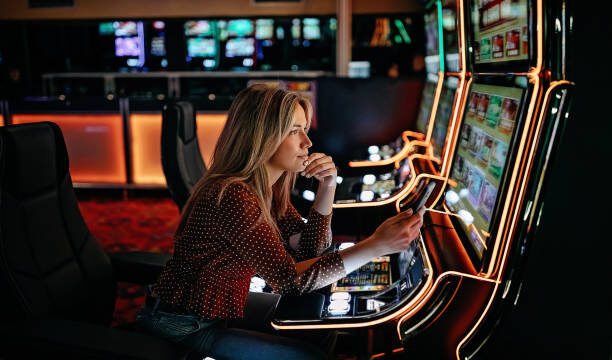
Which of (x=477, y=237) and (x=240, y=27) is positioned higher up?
(x=240, y=27)

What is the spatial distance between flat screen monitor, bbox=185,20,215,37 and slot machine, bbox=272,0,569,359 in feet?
18.0

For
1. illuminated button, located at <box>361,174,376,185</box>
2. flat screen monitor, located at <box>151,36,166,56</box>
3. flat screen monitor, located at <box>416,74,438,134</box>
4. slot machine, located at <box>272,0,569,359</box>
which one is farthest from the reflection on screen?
flat screen monitor, located at <box>151,36,166,56</box>

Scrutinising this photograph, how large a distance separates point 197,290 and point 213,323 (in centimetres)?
9

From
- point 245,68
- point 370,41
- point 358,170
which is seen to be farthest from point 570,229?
point 245,68

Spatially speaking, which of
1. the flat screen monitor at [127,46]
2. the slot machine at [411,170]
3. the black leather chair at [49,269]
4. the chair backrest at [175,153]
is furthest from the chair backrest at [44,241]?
the flat screen monitor at [127,46]

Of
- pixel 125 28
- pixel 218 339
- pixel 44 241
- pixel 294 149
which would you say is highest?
pixel 125 28

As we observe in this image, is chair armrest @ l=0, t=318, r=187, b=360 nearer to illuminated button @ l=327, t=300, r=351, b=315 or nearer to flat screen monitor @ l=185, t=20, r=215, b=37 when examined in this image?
illuminated button @ l=327, t=300, r=351, b=315

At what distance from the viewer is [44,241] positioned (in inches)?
51.7

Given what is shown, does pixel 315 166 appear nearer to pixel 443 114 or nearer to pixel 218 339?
pixel 218 339

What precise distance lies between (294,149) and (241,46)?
5623mm

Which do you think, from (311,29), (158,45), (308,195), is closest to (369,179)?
(308,195)

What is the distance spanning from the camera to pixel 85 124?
14.9 feet

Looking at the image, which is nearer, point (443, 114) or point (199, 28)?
point (443, 114)

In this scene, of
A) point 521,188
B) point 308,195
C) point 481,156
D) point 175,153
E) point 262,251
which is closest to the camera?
point 521,188
